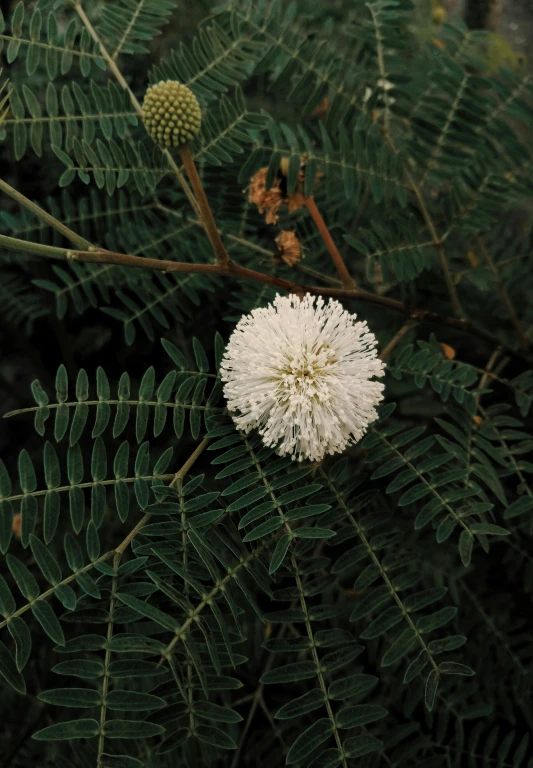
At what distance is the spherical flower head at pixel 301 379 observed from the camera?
68cm

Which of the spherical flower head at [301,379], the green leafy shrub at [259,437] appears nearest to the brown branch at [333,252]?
the green leafy shrub at [259,437]

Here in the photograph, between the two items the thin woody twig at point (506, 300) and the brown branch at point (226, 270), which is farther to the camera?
the thin woody twig at point (506, 300)

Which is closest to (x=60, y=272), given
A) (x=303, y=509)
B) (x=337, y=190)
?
(x=337, y=190)

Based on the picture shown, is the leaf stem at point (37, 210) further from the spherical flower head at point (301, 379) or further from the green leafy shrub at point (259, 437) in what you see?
the spherical flower head at point (301, 379)

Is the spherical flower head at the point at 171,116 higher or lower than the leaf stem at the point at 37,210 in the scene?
higher

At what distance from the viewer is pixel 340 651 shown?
656mm

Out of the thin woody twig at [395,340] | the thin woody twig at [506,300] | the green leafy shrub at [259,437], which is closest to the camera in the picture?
the green leafy shrub at [259,437]

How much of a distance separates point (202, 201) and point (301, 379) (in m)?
0.23

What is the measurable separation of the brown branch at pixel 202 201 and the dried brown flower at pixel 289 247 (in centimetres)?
14

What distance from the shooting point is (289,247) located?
2.88ft

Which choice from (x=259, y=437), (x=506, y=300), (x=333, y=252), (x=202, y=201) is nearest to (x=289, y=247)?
(x=333, y=252)

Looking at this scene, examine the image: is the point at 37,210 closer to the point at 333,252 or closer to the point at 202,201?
the point at 202,201

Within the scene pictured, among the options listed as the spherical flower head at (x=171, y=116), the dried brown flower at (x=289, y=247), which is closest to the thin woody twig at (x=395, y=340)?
the dried brown flower at (x=289, y=247)

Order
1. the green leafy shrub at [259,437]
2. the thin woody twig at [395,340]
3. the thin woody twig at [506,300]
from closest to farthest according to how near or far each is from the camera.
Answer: the green leafy shrub at [259,437] < the thin woody twig at [395,340] < the thin woody twig at [506,300]
